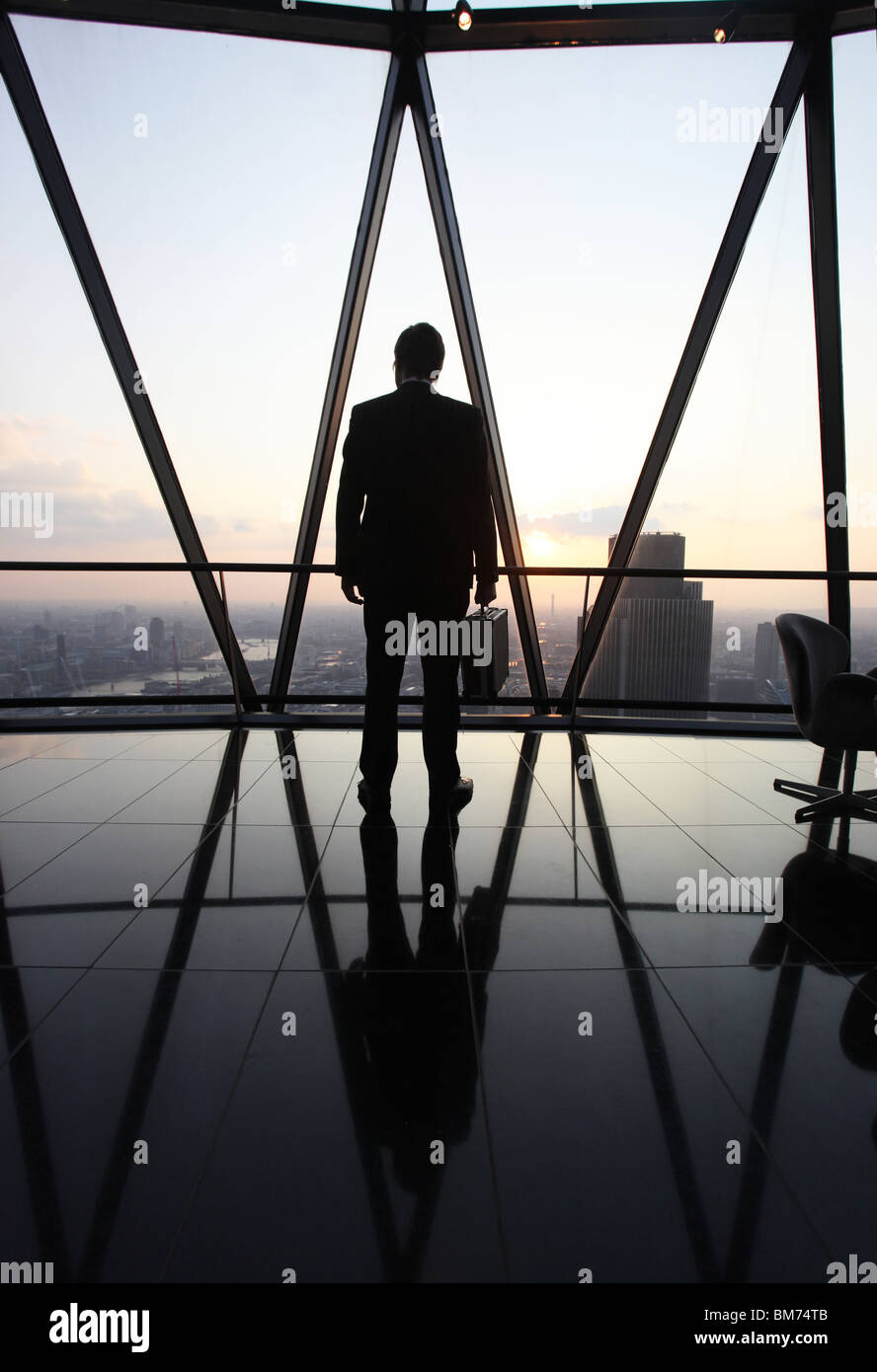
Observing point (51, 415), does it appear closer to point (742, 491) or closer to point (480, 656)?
point (480, 656)

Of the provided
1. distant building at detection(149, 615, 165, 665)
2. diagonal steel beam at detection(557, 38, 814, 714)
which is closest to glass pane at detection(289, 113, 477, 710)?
diagonal steel beam at detection(557, 38, 814, 714)

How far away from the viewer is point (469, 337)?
4406mm

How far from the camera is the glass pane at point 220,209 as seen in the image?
13.2 feet

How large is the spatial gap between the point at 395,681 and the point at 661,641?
99.0 inches

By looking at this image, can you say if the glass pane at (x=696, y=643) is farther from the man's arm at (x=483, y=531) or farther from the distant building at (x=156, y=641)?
the distant building at (x=156, y=641)

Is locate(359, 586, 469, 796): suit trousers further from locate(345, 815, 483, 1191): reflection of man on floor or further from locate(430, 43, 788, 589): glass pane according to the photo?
locate(430, 43, 788, 589): glass pane

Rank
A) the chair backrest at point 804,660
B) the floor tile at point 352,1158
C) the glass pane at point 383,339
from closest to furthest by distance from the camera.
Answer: the floor tile at point 352,1158 < the chair backrest at point 804,660 < the glass pane at point 383,339

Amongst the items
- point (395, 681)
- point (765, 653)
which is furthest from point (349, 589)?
point (765, 653)

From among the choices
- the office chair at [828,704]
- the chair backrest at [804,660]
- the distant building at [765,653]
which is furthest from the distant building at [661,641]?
the chair backrest at [804,660]

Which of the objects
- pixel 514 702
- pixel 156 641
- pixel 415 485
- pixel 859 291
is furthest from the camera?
pixel 514 702

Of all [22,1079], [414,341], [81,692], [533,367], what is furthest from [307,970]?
[533,367]

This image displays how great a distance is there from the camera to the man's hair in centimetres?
262

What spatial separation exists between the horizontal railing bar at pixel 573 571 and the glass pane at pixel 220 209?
9.6 inches

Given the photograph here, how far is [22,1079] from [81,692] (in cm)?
337
